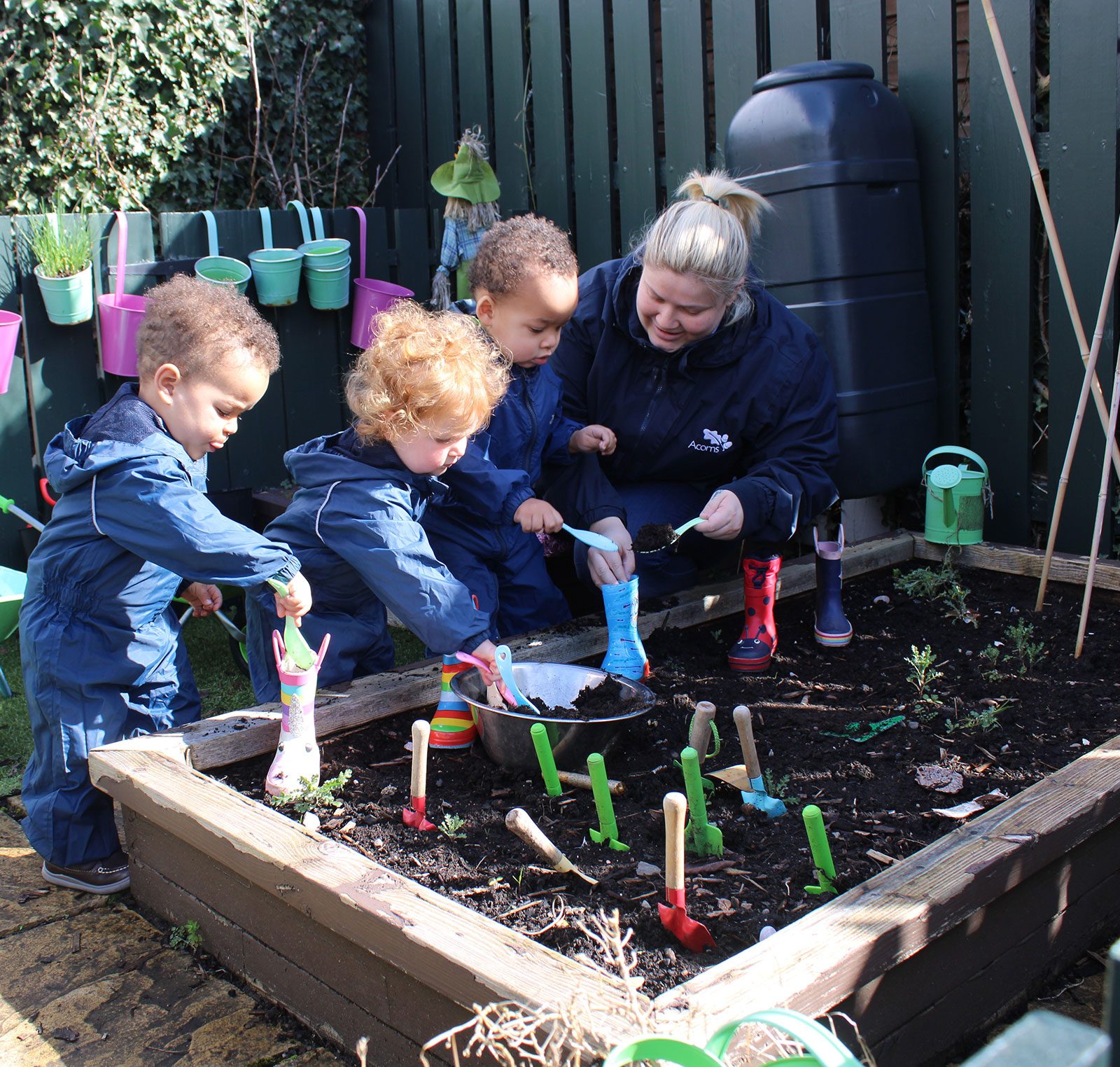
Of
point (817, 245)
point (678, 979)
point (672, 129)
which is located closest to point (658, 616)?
point (817, 245)

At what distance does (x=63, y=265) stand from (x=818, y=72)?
2.94m

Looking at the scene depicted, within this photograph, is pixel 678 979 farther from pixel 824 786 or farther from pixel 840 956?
pixel 824 786

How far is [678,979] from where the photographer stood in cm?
150

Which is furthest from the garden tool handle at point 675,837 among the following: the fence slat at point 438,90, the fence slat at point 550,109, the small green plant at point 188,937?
the fence slat at point 438,90

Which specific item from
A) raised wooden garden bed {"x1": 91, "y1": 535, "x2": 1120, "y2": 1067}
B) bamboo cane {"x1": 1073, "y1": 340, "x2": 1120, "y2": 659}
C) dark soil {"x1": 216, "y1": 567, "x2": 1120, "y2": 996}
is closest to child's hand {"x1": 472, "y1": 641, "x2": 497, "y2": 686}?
dark soil {"x1": 216, "y1": 567, "x2": 1120, "y2": 996}

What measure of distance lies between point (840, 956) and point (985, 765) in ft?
3.01

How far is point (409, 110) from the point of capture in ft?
20.2

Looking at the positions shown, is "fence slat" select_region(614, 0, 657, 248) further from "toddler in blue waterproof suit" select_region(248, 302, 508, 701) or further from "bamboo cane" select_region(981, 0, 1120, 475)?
"toddler in blue waterproof suit" select_region(248, 302, 508, 701)

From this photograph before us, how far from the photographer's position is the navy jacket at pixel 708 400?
3053mm

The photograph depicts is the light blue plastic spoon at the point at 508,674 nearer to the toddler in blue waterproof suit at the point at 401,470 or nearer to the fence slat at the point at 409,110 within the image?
the toddler in blue waterproof suit at the point at 401,470

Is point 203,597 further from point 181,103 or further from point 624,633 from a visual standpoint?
point 181,103

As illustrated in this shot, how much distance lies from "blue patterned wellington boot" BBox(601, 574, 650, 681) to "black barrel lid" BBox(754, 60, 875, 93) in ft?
5.64

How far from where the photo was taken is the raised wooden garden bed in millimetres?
1383

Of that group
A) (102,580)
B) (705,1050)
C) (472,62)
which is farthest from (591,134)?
(705,1050)
